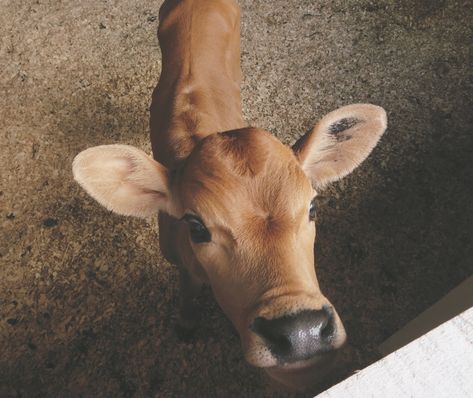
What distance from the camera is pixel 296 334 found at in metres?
1.24

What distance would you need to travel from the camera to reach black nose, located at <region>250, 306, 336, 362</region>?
1244 mm

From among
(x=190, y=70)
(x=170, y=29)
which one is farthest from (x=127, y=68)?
(x=190, y=70)

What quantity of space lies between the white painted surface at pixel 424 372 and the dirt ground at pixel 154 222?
1.60 metres

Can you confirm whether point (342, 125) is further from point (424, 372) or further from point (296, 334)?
point (424, 372)

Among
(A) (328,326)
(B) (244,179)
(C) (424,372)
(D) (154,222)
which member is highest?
(C) (424,372)

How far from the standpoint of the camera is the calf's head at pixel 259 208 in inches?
51.0

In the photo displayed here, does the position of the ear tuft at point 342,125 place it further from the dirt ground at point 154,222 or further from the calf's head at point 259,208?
the dirt ground at point 154,222

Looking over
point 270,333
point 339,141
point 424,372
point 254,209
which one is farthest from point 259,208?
point 424,372

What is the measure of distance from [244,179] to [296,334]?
1.78 feet

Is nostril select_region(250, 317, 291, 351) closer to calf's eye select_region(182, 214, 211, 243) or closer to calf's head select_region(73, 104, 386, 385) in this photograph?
calf's head select_region(73, 104, 386, 385)

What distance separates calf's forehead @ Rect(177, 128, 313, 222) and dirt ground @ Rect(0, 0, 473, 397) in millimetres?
1093

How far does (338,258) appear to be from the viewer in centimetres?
258

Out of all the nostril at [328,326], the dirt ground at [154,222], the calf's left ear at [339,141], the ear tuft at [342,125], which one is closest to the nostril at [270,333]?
the nostril at [328,326]

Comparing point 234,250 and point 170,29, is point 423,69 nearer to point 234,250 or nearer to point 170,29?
point 170,29
